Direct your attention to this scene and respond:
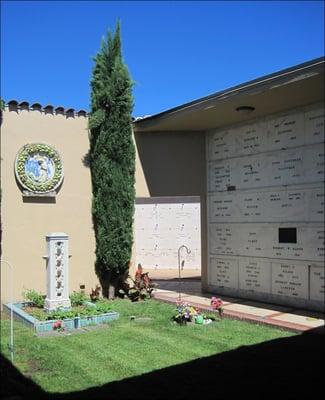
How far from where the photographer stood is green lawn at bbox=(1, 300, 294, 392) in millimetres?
5438

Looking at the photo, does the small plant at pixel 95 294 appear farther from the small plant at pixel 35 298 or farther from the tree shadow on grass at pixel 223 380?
the tree shadow on grass at pixel 223 380

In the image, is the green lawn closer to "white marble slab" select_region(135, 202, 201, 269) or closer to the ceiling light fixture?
the ceiling light fixture

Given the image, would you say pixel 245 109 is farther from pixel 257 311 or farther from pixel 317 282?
pixel 257 311

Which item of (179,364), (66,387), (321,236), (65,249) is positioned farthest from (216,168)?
(66,387)

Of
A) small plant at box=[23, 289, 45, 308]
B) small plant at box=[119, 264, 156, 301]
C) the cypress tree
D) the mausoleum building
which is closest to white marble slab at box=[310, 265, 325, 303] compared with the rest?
the mausoleum building

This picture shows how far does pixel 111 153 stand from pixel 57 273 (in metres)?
2.74

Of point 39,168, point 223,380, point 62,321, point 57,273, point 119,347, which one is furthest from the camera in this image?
point 39,168

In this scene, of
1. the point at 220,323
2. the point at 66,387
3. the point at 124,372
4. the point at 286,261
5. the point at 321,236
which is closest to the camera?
the point at 66,387

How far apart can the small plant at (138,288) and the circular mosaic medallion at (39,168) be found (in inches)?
103

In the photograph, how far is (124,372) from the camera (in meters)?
5.48

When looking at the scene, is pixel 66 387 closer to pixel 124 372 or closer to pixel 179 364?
pixel 124 372

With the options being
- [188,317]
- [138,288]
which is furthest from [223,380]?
[138,288]

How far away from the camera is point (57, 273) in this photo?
9.02 meters

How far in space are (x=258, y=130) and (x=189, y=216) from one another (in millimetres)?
7772
